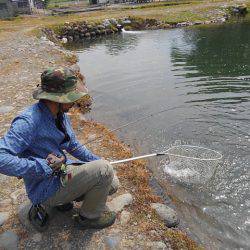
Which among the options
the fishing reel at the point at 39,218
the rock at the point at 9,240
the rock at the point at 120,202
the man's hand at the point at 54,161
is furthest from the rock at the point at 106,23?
the man's hand at the point at 54,161

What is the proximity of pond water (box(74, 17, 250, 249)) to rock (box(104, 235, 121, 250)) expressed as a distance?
1.91m

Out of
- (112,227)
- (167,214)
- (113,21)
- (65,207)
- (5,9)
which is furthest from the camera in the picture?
(5,9)

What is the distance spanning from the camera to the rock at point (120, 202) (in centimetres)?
755

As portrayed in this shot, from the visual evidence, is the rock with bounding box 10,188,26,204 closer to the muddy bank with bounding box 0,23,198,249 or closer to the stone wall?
the muddy bank with bounding box 0,23,198,249

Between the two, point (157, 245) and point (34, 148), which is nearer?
point (34, 148)

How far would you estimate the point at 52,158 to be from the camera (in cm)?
556

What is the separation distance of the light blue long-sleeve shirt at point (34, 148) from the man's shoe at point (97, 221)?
969mm

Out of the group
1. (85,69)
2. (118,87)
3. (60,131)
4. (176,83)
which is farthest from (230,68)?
(60,131)

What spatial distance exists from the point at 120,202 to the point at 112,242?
4.22ft

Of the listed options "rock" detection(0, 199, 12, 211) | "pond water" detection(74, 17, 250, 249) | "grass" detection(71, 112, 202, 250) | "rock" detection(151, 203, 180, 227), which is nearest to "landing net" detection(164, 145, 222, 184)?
"pond water" detection(74, 17, 250, 249)

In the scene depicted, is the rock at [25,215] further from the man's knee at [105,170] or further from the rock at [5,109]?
the rock at [5,109]

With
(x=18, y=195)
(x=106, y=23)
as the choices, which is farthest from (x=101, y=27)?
(x=18, y=195)

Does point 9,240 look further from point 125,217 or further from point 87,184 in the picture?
point 125,217

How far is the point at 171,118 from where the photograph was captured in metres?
14.9
